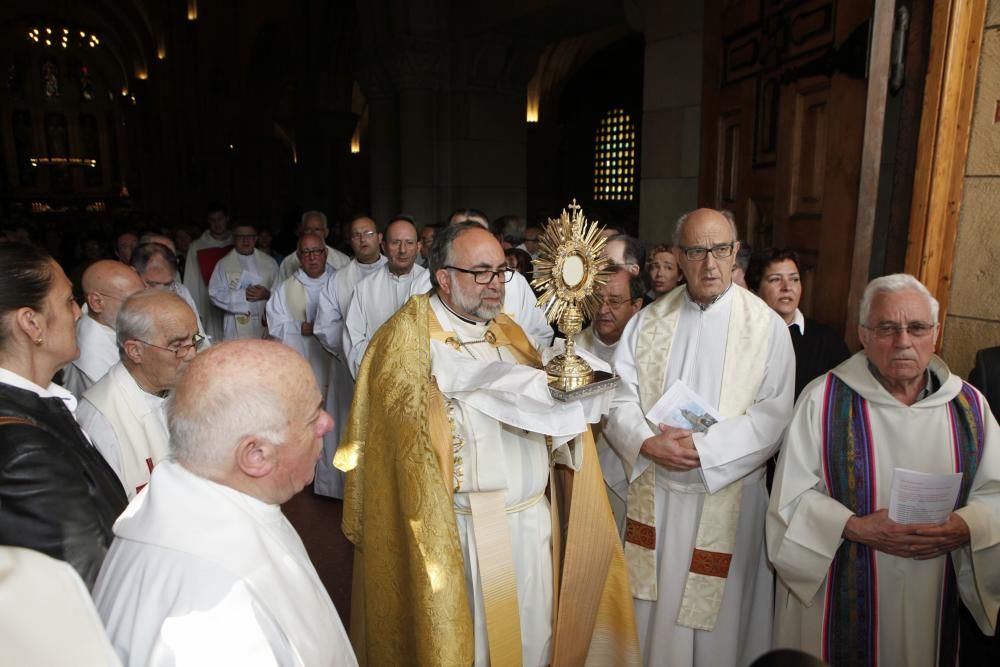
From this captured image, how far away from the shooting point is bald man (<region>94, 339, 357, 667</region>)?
119cm

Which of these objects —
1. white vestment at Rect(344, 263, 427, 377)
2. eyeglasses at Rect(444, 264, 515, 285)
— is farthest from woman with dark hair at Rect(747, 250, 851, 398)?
white vestment at Rect(344, 263, 427, 377)

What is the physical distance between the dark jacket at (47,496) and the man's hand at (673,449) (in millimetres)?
1853

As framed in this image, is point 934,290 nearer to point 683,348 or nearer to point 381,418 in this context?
point 683,348

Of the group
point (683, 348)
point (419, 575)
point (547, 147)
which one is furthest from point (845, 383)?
point (547, 147)

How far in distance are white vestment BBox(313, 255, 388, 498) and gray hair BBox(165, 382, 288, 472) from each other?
371 cm

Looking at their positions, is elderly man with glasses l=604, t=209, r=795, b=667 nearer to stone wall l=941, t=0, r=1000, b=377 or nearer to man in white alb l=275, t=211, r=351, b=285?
stone wall l=941, t=0, r=1000, b=377

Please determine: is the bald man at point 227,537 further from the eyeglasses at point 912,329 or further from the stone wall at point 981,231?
the stone wall at point 981,231

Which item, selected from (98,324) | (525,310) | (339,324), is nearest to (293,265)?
(339,324)

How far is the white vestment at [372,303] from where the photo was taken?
4859 millimetres

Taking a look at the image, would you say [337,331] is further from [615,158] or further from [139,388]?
[615,158]

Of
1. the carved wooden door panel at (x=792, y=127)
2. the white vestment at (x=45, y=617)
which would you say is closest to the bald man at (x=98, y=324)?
the white vestment at (x=45, y=617)

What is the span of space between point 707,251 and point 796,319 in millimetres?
957

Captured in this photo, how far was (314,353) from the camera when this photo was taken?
5836 mm

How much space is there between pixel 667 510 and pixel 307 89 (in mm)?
13093
